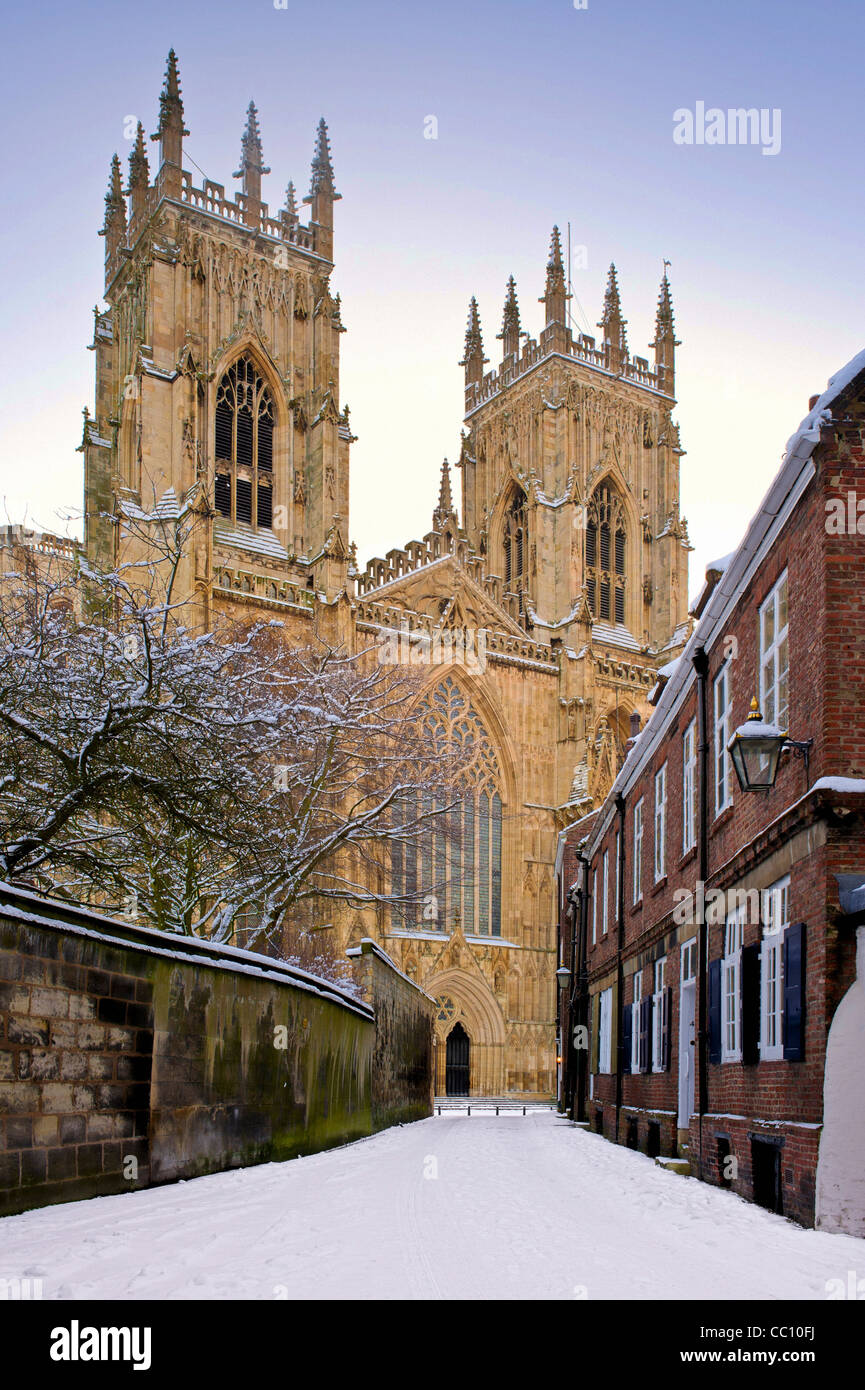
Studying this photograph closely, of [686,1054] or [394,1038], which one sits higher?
[686,1054]

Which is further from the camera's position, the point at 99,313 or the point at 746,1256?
the point at 99,313

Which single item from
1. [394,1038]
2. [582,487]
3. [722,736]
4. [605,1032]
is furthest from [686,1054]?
[582,487]

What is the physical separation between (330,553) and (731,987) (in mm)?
34370

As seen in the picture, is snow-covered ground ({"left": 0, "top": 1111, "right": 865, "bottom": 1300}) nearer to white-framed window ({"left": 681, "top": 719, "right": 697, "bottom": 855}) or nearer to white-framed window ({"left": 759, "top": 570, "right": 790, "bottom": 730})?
white-framed window ({"left": 759, "top": 570, "right": 790, "bottom": 730})

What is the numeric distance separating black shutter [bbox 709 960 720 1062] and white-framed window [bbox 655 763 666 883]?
386cm

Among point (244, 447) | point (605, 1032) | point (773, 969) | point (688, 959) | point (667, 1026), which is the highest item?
point (244, 447)

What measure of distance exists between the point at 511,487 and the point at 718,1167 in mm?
50036

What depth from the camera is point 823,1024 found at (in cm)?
874

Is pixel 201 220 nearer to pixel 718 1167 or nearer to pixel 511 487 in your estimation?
pixel 511 487

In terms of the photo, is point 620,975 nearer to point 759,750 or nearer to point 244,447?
point 759,750

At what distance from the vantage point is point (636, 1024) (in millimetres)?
18672

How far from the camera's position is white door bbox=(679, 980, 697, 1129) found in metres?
15.0

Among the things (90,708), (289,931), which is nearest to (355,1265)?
(90,708)
